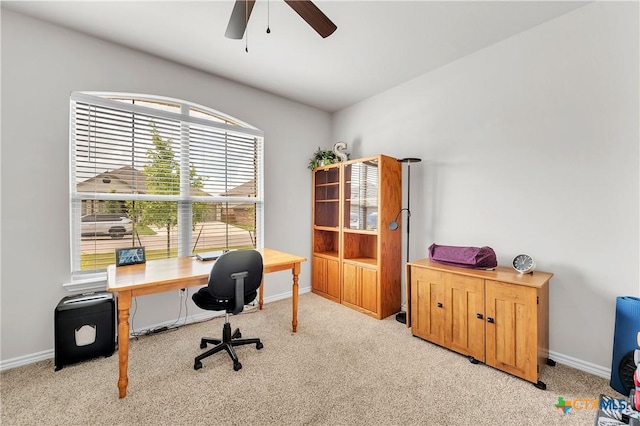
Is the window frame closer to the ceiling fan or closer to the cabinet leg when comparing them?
the ceiling fan

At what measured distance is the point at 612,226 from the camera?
6.56 ft

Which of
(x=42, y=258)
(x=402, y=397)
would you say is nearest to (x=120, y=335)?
(x=42, y=258)

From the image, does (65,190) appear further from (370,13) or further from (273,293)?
(370,13)

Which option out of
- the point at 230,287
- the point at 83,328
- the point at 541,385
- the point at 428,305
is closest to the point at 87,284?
the point at 83,328

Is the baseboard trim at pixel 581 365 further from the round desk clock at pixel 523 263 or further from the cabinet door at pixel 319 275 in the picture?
the cabinet door at pixel 319 275

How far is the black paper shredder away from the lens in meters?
2.10

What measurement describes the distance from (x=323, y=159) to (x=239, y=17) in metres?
2.27

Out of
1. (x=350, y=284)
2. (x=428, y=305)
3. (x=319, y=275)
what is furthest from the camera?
(x=319, y=275)

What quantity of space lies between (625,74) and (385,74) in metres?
1.97

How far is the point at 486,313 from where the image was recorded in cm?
215

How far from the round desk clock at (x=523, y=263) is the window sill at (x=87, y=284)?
367cm

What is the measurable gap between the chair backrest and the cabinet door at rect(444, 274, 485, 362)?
1.70 m

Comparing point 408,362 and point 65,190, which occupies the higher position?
point 65,190

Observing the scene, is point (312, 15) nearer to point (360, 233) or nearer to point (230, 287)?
point (230, 287)
